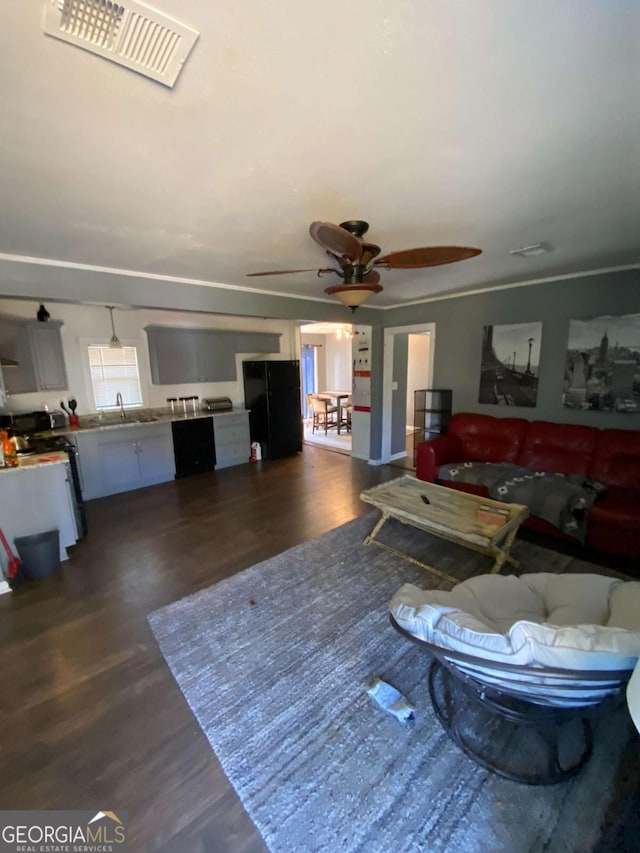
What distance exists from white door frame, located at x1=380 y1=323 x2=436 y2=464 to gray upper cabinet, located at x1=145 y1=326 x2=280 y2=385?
81.5 inches

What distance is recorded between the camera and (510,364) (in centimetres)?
402

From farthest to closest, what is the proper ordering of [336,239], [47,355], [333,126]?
[47,355]
[336,239]
[333,126]

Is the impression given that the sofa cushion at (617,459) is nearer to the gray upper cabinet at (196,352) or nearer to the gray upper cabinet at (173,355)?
the gray upper cabinet at (196,352)

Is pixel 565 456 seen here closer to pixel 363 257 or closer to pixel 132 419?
pixel 363 257

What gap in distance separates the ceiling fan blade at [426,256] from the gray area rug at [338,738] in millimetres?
2137

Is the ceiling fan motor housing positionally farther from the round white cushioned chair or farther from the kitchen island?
the kitchen island

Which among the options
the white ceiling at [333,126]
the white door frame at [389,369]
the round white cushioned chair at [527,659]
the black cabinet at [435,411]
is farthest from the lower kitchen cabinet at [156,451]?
the round white cushioned chair at [527,659]

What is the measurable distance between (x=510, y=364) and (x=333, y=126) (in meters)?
3.54

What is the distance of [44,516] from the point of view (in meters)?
2.77

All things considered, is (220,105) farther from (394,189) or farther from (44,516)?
(44,516)

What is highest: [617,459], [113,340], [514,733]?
[113,340]

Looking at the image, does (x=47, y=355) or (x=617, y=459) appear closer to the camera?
(x=617, y=459)

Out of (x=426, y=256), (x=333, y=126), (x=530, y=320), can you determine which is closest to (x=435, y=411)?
(x=530, y=320)

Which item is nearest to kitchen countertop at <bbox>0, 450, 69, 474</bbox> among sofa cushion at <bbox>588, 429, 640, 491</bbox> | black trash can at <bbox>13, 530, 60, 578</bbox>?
black trash can at <bbox>13, 530, 60, 578</bbox>
